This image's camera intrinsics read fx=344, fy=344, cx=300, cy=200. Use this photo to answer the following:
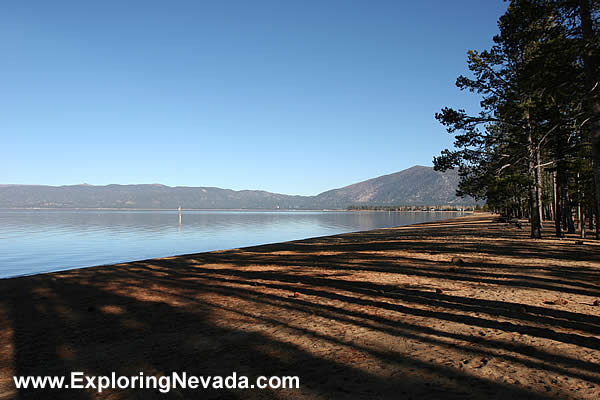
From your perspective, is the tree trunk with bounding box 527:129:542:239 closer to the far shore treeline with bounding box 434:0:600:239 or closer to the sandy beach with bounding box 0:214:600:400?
the far shore treeline with bounding box 434:0:600:239

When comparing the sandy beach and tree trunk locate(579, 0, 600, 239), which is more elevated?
tree trunk locate(579, 0, 600, 239)

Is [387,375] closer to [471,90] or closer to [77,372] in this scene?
[77,372]

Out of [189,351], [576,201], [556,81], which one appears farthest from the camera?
[576,201]

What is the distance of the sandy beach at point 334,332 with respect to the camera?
380 centimetres

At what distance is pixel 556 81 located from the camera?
12.3 metres

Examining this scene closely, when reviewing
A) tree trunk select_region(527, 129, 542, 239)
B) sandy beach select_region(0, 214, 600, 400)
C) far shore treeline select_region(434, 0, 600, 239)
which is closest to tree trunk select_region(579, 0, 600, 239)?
far shore treeline select_region(434, 0, 600, 239)

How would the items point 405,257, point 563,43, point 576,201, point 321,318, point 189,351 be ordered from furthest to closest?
point 576,201, point 405,257, point 563,43, point 321,318, point 189,351

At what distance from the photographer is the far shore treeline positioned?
11508mm

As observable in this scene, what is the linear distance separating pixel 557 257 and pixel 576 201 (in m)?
9.68

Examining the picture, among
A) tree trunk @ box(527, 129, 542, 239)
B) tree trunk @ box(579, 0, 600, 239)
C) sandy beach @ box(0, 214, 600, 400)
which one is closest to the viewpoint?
sandy beach @ box(0, 214, 600, 400)

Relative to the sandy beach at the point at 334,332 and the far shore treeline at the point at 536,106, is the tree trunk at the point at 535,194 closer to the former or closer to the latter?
the far shore treeline at the point at 536,106

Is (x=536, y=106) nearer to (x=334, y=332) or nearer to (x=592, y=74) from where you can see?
(x=592, y=74)

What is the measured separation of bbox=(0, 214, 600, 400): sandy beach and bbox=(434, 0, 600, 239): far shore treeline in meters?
6.77

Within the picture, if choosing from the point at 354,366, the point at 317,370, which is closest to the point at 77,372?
the point at 317,370
